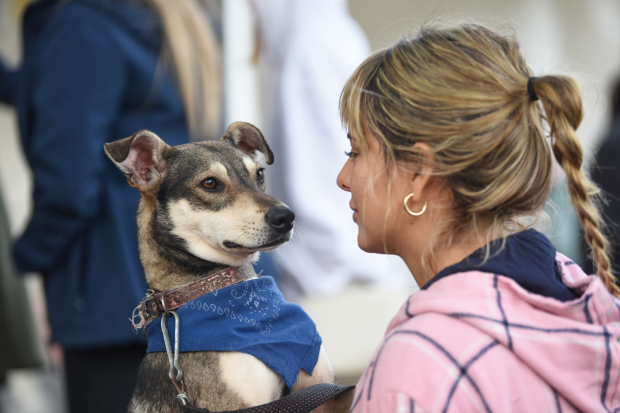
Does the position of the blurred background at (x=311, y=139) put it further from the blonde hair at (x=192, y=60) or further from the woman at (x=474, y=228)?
the woman at (x=474, y=228)

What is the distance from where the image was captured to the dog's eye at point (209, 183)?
1559 millimetres

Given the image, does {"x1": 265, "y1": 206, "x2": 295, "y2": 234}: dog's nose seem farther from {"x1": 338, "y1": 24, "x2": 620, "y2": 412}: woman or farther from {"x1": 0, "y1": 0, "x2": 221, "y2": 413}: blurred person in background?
{"x1": 0, "y1": 0, "x2": 221, "y2": 413}: blurred person in background

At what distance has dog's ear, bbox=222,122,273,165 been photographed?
1.55 meters

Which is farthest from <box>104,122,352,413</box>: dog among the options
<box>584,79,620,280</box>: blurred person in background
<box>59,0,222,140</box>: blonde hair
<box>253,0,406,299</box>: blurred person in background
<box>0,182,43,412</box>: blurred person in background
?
<box>584,79,620,280</box>: blurred person in background

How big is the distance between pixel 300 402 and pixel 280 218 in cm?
49

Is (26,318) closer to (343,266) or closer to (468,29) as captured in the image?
(343,266)

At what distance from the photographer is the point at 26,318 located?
2939mm

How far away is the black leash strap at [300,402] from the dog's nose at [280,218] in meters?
0.42

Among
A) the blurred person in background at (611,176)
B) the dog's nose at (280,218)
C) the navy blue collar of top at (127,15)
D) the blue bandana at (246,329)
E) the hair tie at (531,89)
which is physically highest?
the navy blue collar of top at (127,15)

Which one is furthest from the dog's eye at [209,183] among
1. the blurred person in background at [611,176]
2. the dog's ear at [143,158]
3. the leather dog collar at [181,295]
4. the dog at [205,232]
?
the blurred person in background at [611,176]

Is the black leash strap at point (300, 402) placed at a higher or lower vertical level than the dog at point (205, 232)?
lower

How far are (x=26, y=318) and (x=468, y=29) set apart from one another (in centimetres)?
271

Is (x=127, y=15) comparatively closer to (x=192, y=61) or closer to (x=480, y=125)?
(x=192, y=61)

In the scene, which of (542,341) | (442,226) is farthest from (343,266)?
(542,341)
